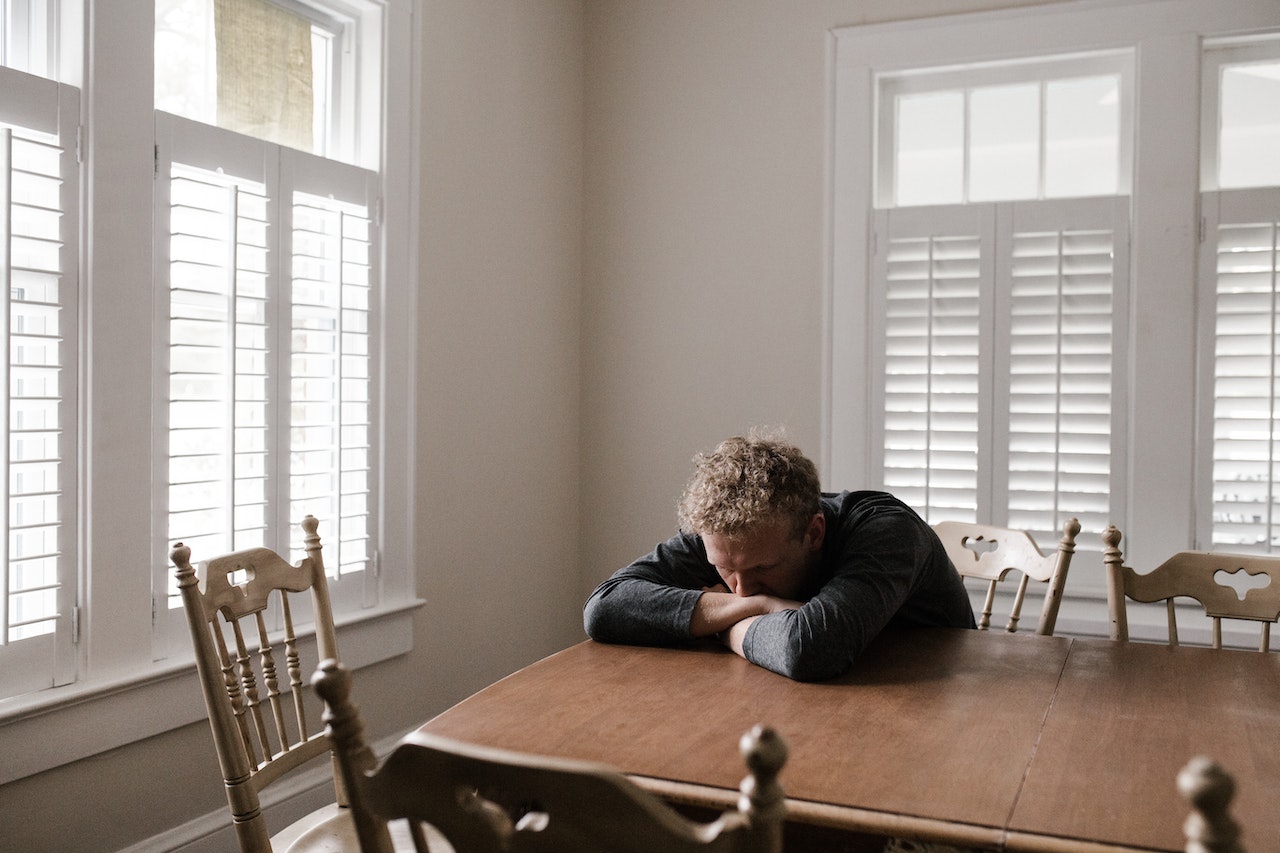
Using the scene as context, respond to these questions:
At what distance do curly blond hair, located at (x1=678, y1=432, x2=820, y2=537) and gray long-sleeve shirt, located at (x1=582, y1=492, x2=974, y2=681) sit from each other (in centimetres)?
12

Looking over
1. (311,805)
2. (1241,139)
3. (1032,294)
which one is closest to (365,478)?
(311,805)

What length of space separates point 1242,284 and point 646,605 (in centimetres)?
230

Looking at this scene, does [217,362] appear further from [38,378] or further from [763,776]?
[763,776]

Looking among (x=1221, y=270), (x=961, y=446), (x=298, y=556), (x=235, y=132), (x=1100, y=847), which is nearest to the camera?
(x=1100, y=847)

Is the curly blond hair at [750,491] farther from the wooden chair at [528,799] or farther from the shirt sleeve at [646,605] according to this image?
the wooden chair at [528,799]

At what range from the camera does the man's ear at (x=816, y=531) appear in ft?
6.23

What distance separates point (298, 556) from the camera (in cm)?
255

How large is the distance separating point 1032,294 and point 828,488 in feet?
3.04

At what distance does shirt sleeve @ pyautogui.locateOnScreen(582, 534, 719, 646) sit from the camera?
1.82m

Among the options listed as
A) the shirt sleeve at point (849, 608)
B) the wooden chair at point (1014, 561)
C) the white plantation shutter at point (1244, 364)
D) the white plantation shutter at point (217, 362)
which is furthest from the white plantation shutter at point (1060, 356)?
the white plantation shutter at point (217, 362)

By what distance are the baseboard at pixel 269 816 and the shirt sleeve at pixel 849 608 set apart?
143cm

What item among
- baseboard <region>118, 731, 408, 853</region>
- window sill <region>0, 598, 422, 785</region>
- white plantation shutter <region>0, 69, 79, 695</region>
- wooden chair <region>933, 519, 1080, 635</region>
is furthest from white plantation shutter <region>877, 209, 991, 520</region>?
white plantation shutter <region>0, 69, 79, 695</region>

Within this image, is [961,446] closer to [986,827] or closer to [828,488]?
[828,488]

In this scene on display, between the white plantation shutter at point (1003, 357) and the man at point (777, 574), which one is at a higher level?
the white plantation shutter at point (1003, 357)
